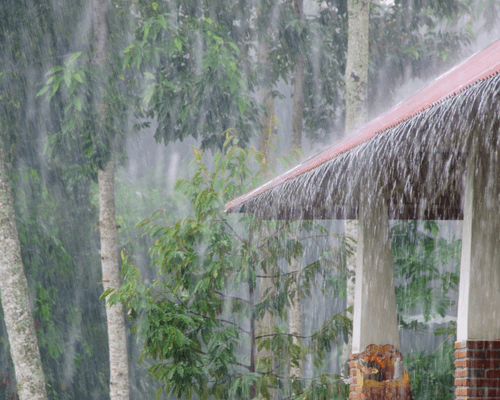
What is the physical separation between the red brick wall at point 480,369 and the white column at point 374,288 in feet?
5.86

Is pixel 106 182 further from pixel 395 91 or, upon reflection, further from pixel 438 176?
pixel 395 91

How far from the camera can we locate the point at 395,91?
628 inches

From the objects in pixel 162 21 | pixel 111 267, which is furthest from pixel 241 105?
pixel 111 267

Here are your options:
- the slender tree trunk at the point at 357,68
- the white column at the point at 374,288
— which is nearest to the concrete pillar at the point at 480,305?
the white column at the point at 374,288

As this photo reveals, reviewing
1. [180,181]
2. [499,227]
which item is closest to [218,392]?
[180,181]

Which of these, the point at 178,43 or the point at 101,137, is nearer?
the point at 178,43

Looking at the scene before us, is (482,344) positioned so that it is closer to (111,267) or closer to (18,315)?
(111,267)

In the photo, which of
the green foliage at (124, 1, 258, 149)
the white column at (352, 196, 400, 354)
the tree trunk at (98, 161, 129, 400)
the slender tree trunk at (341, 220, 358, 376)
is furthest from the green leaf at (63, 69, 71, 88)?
the white column at (352, 196, 400, 354)

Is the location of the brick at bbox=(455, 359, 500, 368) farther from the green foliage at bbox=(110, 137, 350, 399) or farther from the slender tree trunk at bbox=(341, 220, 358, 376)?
the slender tree trunk at bbox=(341, 220, 358, 376)

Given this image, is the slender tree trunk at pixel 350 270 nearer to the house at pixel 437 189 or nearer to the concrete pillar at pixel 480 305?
the house at pixel 437 189

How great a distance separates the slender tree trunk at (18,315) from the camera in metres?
10.2

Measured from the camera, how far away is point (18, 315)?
10242mm

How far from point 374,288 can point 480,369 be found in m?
1.90

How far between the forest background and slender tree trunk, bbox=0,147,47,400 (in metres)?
1.50
